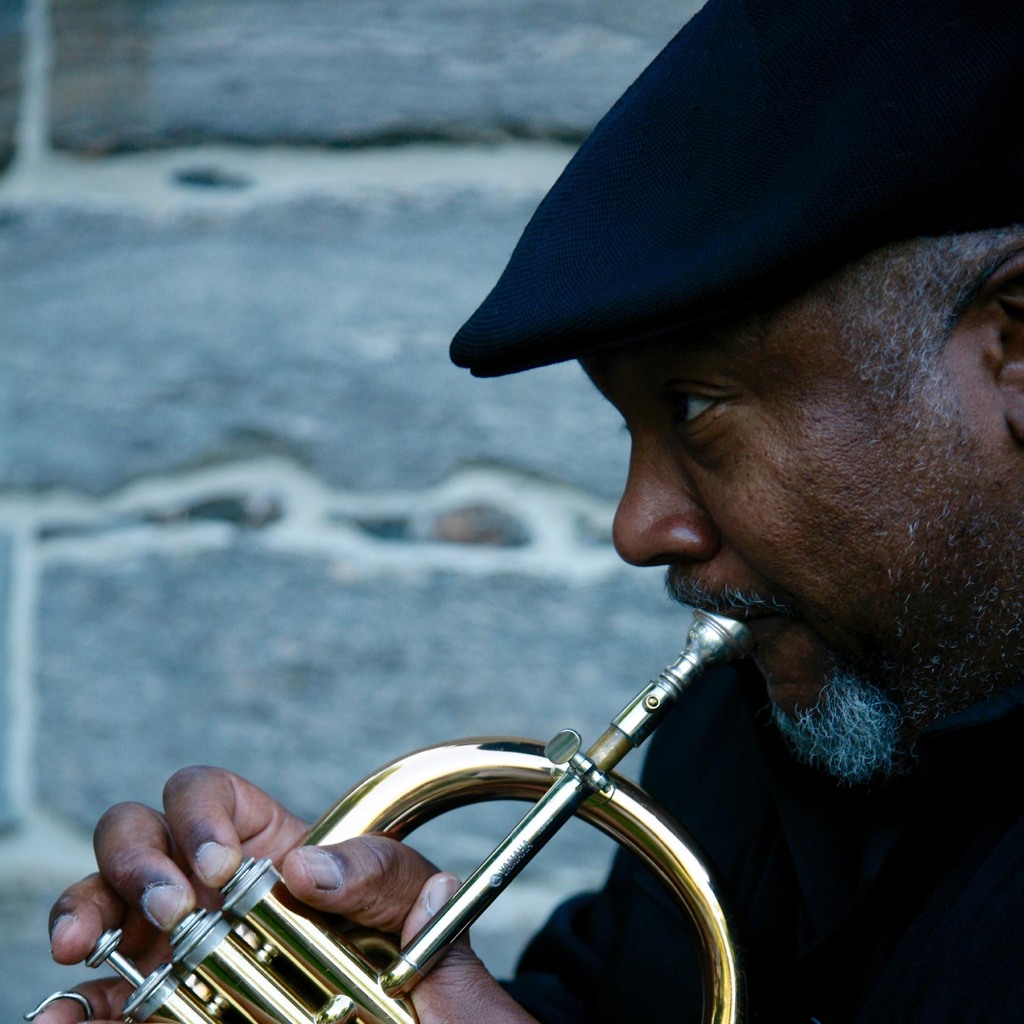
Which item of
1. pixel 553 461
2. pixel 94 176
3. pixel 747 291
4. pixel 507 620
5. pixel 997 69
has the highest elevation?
pixel 997 69

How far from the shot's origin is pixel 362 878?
0.95m

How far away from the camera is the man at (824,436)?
0.84 meters

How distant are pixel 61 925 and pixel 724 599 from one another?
627 millimetres

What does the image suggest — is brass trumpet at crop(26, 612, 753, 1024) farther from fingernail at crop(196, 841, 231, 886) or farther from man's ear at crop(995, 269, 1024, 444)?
man's ear at crop(995, 269, 1024, 444)

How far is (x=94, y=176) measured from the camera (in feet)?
6.07

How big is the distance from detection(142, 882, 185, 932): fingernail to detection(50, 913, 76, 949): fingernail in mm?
69

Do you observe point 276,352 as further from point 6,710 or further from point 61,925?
point 61,925

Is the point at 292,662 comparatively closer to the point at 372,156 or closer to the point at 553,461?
the point at 553,461

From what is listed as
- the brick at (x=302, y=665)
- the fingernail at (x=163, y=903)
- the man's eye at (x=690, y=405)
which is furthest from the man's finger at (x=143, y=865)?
the brick at (x=302, y=665)

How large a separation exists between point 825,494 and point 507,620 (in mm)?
889

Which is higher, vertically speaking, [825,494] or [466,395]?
[825,494]

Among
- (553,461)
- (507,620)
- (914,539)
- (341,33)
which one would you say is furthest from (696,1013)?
(341,33)

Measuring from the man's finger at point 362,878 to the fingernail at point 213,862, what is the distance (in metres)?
0.07

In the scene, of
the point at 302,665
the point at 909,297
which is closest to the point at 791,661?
the point at 909,297
